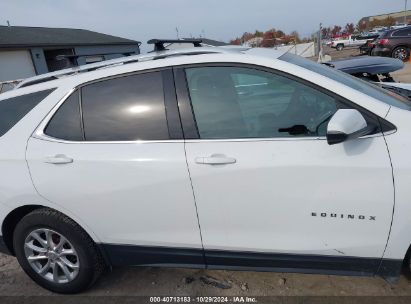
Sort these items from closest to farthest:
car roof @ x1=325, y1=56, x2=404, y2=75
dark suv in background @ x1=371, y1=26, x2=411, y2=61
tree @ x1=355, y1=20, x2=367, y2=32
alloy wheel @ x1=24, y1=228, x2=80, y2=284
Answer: alloy wheel @ x1=24, y1=228, x2=80, y2=284 < car roof @ x1=325, y1=56, x2=404, y2=75 < dark suv in background @ x1=371, y1=26, x2=411, y2=61 < tree @ x1=355, y1=20, x2=367, y2=32

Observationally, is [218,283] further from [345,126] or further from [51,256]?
[345,126]

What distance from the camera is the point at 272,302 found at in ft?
8.50

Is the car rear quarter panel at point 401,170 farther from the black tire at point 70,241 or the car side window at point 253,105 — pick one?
the black tire at point 70,241

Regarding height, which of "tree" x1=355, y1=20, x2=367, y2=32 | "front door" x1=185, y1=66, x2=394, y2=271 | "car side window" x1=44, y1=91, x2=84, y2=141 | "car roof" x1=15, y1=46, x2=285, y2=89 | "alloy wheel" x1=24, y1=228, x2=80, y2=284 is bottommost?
"tree" x1=355, y1=20, x2=367, y2=32

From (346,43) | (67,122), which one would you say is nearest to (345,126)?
(67,122)

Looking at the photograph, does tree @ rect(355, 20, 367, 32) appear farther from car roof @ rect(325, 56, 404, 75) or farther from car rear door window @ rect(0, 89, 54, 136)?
car rear door window @ rect(0, 89, 54, 136)

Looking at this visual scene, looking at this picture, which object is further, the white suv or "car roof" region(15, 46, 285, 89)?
"car roof" region(15, 46, 285, 89)

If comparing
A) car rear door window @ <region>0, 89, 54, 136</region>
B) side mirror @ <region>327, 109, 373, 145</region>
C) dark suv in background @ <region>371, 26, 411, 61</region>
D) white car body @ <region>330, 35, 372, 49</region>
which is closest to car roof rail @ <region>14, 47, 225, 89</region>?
A: car rear door window @ <region>0, 89, 54, 136</region>

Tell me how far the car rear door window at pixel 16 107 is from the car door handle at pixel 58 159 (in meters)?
0.47

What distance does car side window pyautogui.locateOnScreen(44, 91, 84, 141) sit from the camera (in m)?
2.57

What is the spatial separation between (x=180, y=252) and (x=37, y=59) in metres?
22.6

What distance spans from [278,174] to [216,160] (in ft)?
1.25

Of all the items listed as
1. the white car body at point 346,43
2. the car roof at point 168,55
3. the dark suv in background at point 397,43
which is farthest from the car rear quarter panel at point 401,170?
the white car body at point 346,43

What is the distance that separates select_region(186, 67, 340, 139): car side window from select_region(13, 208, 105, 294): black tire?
124 cm
